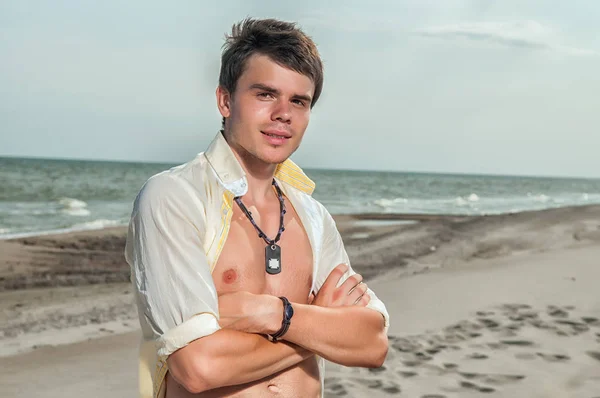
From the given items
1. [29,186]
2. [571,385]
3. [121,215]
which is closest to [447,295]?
[571,385]

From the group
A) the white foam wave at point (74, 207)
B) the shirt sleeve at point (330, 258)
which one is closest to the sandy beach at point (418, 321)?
the shirt sleeve at point (330, 258)

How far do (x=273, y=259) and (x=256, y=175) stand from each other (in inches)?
12.4

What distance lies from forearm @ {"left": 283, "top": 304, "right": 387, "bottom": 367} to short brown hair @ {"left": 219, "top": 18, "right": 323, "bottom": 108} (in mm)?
828

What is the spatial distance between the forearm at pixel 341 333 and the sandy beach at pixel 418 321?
2.24 metres

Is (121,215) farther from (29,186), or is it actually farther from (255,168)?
(255,168)

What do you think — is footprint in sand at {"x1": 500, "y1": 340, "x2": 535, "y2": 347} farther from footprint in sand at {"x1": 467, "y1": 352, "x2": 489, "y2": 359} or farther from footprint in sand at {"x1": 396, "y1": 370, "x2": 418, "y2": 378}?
footprint in sand at {"x1": 396, "y1": 370, "x2": 418, "y2": 378}

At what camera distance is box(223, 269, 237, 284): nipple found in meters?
2.28

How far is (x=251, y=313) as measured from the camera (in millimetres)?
2119

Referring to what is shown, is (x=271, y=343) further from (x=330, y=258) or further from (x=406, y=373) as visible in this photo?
(x=406, y=373)

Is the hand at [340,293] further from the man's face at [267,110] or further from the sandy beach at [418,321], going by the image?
the sandy beach at [418,321]

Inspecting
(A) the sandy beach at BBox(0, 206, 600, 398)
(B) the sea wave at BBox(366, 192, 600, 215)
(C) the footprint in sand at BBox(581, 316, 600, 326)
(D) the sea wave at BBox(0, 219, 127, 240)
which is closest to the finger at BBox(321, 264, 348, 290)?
(A) the sandy beach at BBox(0, 206, 600, 398)

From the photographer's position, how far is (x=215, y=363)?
2.02m

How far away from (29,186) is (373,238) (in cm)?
2085

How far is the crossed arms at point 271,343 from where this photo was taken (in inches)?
79.4
